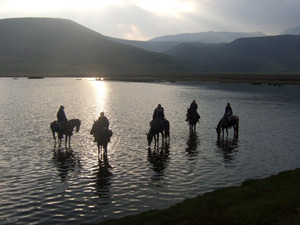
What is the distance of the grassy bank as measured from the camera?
8.83 m

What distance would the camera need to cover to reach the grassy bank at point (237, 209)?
29.0 ft

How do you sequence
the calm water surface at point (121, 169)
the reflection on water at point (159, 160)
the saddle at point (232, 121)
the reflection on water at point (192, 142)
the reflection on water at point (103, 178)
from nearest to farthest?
1. the calm water surface at point (121, 169)
2. the reflection on water at point (103, 178)
3. the reflection on water at point (159, 160)
4. the reflection on water at point (192, 142)
5. the saddle at point (232, 121)

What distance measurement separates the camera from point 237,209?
9570 mm

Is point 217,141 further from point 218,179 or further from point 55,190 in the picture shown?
point 55,190

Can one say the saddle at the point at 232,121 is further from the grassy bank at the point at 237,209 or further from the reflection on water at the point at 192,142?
the grassy bank at the point at 237,209

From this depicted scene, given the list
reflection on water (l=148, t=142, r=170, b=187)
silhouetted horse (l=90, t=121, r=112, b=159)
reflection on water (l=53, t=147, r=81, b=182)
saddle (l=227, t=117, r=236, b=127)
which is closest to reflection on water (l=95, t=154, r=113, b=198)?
silhouetted horse (l=90, t=121, r=112, b=159)

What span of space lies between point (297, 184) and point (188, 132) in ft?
45.7

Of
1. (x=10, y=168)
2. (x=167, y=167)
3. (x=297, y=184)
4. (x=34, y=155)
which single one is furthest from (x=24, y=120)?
(x=297, y=184)

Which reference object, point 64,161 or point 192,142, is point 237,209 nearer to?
point 64,161

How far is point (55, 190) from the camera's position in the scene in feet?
41.0

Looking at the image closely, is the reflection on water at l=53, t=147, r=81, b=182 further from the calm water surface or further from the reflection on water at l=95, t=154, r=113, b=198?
the reflection on water at l=95, t=154, r=113, b=198

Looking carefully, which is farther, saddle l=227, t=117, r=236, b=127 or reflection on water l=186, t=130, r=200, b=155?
saddle l=227, t=117, r=236, b=127

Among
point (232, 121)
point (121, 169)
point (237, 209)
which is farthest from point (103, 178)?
point (232, 121)

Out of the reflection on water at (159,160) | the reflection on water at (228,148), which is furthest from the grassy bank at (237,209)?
the reflection on water at (228,148)
